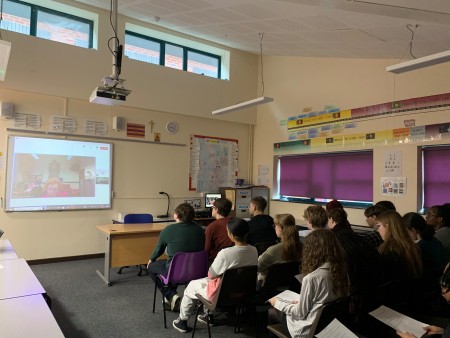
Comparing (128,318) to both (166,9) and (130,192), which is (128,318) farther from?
(166,9)

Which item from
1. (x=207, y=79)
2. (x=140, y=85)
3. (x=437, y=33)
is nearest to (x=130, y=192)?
(x=140, y=85)

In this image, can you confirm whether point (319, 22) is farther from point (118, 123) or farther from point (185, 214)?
point (118, 123)

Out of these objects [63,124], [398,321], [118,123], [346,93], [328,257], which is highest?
[346,93]

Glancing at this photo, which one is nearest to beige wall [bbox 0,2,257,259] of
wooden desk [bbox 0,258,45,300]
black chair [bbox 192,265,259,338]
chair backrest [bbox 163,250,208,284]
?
wooden desk [bbox 0,258,45,300]

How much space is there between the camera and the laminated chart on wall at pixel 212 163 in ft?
21.6

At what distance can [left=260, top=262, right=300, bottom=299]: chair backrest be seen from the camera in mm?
2664

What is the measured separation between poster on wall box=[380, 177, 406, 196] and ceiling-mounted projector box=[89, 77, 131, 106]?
388 centimetres

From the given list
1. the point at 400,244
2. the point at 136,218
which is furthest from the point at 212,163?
the point at 400,244

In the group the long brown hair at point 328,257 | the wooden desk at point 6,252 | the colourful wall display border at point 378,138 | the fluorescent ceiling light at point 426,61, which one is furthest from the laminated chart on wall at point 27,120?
the fluorescent ceiling light at point 426,61

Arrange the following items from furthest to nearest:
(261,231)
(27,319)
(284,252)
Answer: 1. (261,231)
2. (284,252)
3. (27,319)

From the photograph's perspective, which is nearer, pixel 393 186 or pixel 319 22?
pixel 319 22

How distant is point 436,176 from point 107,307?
176 inches

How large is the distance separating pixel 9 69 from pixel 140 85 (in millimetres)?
1902

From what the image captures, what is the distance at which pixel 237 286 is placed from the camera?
254 cm
